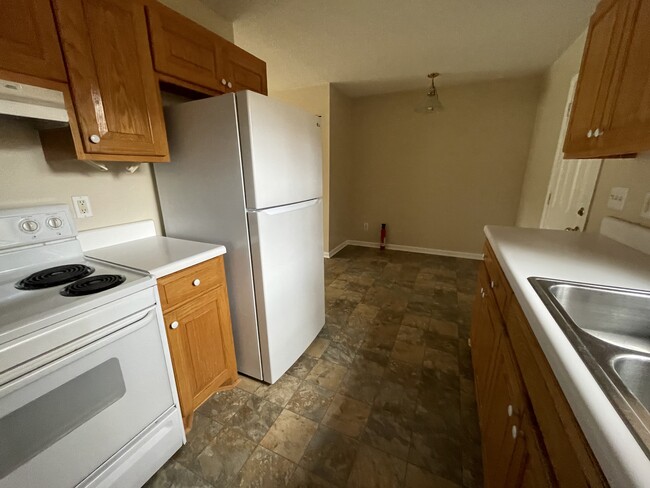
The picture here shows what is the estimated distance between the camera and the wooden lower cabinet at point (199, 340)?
1219mm

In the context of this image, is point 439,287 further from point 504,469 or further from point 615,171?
point 504,469

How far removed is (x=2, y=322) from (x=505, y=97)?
4.55 metres

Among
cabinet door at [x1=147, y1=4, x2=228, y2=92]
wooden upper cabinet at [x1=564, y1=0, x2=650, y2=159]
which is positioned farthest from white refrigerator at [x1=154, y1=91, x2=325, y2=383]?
wooden upper cabinet at [x1=564, y1=0, x2=650, y2=159]

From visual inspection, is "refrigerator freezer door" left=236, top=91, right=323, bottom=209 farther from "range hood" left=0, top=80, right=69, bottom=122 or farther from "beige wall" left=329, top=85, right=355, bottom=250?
"beige wall" left=329, top=85, right=355, bottom=250

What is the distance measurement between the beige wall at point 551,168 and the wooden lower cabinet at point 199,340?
86.1 inches

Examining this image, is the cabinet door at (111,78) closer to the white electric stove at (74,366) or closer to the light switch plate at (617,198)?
the white electric stove at (74,366)

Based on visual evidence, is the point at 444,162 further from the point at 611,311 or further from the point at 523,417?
the point at 523,417

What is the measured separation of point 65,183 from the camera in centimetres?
126

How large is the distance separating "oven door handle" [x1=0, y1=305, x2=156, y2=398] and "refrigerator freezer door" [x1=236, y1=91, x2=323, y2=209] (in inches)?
27.3

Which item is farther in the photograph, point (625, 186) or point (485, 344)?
point (625, 186)

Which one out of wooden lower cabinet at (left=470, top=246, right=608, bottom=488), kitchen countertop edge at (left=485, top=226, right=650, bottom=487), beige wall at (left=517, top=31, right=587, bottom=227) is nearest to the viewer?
kitchen countertop edge at (left=485, top=226, right=650, bottom=487)

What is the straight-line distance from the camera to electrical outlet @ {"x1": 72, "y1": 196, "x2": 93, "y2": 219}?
131cm

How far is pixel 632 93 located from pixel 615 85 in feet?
0.48

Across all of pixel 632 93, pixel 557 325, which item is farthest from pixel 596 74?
pixel 557 325
